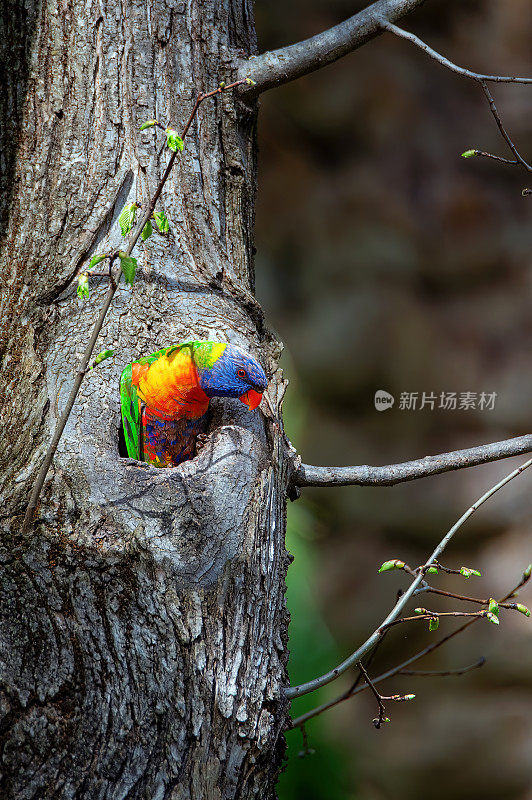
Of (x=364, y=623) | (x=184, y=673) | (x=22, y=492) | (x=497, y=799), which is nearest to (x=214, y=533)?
(x=184, y=673)

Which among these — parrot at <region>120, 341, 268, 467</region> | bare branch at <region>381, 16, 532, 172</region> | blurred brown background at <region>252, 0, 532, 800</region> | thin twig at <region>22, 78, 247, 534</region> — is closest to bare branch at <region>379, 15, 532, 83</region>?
bare branch at <region>381, 16, 532, 172</region>

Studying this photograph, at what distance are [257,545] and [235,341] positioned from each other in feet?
1.39

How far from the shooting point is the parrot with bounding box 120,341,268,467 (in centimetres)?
125

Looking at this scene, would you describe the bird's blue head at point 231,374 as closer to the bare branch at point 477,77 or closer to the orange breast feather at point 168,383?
the orange breast feather at point 168,383

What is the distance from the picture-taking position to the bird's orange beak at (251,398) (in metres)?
1.28

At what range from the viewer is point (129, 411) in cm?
127

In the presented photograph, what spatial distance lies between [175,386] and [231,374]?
119 millimetres

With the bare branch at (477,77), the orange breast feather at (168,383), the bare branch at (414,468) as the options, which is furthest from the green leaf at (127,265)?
the bare branch at (477,77)

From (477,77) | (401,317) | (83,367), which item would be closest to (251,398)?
(83,367)

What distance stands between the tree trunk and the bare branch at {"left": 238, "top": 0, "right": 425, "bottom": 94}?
7cm

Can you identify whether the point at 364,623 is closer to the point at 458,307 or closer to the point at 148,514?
the point at 458,307

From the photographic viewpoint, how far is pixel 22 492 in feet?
3.79

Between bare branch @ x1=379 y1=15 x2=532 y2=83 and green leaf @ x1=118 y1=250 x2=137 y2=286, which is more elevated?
bare branch @ x1=379 y1=15 x2=532 y2=83

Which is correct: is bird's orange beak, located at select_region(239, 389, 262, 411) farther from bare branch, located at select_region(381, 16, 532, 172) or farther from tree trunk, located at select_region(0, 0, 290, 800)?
bare branch, located at select_region(381, 16, 532, 172)
